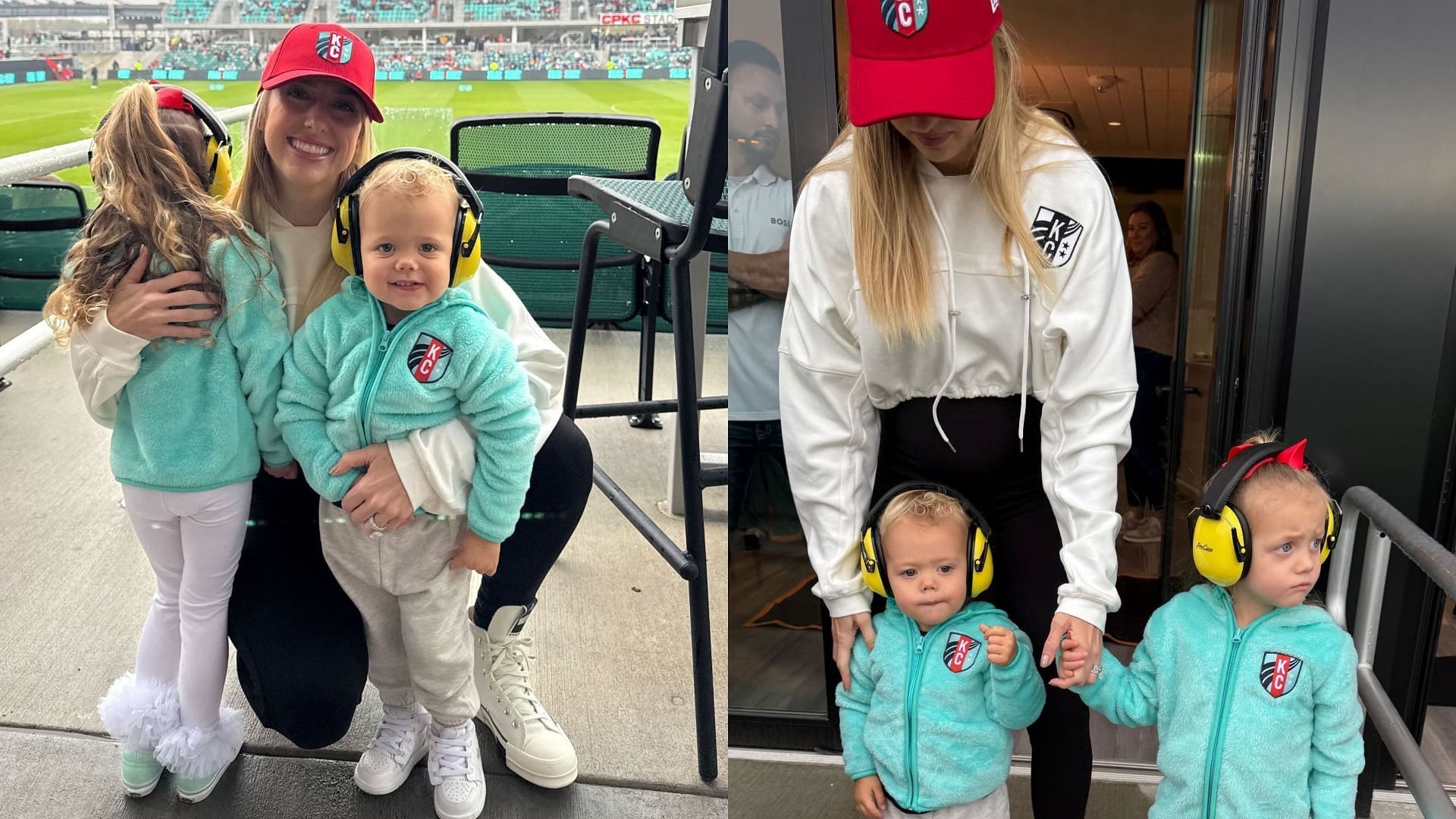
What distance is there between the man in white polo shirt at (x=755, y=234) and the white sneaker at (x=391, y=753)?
68cm

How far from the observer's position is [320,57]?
4.65 feet

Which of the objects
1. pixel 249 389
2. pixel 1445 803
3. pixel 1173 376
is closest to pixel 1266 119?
Answer: pixel 1173 376

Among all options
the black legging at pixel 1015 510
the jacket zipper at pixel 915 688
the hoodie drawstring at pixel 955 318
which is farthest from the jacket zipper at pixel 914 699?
the hoodie drawstring at pixel 955 318

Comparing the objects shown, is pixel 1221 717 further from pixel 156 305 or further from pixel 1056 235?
pixel 156 305

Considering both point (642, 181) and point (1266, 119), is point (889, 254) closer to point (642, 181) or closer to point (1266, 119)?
point (1266, 119)

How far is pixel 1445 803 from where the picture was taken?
141cm

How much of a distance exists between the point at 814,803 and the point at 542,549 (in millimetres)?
535

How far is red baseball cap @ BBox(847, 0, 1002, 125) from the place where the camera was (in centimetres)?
122

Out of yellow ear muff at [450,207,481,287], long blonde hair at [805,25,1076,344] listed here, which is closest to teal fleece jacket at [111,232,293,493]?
yellow ear muff at [450,207,481,287]

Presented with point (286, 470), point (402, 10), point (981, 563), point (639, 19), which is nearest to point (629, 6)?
point (639, 19)

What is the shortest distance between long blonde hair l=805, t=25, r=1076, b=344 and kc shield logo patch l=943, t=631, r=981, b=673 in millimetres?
372

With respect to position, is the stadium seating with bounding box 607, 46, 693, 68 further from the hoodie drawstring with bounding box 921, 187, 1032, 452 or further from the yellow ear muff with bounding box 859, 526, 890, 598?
A: the yellow ear muff with bounding box 859, 526, 890, 598

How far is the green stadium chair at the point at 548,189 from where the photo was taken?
198cm

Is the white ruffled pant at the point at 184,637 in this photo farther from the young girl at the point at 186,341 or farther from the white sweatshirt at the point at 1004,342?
the white sweatshirt at the point at 1004,342
